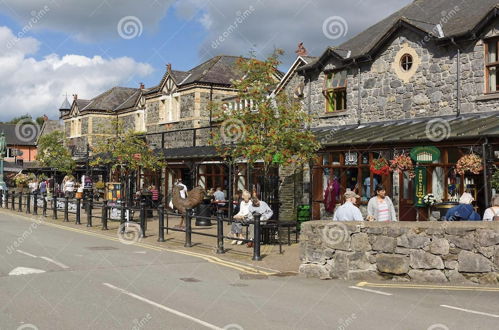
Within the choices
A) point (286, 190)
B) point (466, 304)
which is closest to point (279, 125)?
point (286, 190)

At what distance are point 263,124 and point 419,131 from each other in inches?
185

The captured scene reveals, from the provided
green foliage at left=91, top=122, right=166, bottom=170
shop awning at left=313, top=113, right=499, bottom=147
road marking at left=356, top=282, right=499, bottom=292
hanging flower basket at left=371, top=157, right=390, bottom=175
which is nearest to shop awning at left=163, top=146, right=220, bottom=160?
green foliage at left=91, top=122, right=166, bottom=170

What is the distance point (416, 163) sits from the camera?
17.7 metres

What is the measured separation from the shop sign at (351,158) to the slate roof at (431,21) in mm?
3668

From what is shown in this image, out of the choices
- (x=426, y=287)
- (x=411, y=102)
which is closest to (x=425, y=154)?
(x=411, y=102)

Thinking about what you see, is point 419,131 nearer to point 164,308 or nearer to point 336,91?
point 336,91

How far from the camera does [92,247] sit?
1544 centimetres

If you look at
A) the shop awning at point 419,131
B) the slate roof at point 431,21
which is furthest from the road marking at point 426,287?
the slate roof at point 431,21

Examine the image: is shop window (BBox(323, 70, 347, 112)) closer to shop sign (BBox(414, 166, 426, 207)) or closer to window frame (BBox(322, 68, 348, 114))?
window frame (BBox(322, 68, 348, 114))

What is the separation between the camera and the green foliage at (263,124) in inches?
685

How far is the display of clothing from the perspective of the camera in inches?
815

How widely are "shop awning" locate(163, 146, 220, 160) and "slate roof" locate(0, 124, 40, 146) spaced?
216ft

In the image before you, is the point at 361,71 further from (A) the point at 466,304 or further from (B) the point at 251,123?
(A) the point at 466,304

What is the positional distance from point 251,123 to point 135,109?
27625 mm
